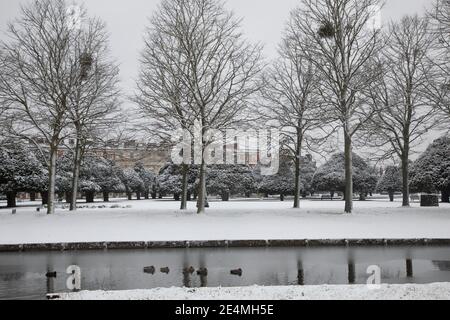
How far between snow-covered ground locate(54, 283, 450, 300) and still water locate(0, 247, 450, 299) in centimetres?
115

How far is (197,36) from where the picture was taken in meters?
26.0

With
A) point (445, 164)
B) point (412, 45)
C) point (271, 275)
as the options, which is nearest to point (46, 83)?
point (271, 275)

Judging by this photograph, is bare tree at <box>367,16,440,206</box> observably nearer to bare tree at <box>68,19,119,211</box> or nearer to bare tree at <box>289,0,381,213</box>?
bare tree at <box>289,0,381,213</box>

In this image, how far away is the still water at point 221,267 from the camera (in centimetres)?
993

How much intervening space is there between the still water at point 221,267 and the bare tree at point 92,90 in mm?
13580

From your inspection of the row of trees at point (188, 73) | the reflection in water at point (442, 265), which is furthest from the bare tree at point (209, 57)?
the reflection in water at point (442, 265)

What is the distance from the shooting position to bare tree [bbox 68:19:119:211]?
88.4 ft

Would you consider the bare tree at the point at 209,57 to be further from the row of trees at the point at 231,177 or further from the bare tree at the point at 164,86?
the row of trees at the point at 231,177

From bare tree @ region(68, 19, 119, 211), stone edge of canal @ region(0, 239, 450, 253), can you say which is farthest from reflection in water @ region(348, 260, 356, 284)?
bare tree @ region(68, 19, 119, 211)

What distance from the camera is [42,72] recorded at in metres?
25.3

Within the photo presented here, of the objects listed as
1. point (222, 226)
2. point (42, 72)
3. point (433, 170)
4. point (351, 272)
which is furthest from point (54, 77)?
point (433, 170)

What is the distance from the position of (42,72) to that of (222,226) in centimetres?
1426

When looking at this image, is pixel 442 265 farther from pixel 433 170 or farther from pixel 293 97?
pixel 433 170

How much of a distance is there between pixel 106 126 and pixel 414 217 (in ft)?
62.9
